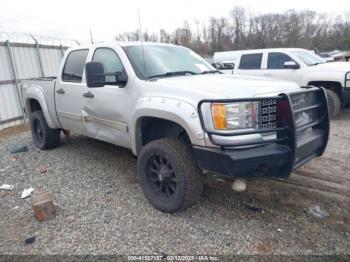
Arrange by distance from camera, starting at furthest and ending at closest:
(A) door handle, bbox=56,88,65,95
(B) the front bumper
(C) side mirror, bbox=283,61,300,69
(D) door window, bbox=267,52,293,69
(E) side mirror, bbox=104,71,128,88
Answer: (D) door window, bbox=267,52,293,69 < (C) side mirror, bbox=283,61,300,69 < (A) door handle, bbox=56,88,65,95 < (E) side mirror, bbox=104,71,128,88 < (B) the front bumper

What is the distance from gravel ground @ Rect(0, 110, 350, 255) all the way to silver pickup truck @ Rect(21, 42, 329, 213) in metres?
0.31

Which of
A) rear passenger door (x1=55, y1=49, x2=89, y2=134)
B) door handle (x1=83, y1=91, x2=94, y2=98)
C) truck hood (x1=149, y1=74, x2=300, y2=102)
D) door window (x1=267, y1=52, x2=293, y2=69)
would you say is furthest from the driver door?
door window (x1=267, y1=52, x2=293, y2=69)

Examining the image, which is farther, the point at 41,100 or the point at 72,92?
the point at 41,100

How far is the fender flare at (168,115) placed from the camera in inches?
108

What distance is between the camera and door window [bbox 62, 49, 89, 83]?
4518 millimetres

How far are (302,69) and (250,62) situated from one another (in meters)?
1.65

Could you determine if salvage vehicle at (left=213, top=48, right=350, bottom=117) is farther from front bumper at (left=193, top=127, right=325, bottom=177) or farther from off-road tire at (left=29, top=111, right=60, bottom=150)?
front bumper at (left=193, top=127, right=325, bottom=177)

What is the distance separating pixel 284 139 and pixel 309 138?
526 mm

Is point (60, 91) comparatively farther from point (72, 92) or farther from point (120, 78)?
point (120, 78)

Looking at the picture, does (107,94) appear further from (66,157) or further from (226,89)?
(66,157)

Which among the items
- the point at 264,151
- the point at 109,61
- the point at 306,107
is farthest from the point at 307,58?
the point at 264,151

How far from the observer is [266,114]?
9.03 feet

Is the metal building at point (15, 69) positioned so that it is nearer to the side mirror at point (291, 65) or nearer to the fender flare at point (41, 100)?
the fender flare at point (41, 100)

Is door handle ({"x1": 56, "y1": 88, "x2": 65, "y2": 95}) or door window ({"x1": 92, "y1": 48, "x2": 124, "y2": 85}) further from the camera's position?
door handle ({"x1": 56, "y1": 88, "x2": 65, "y2": 95})
